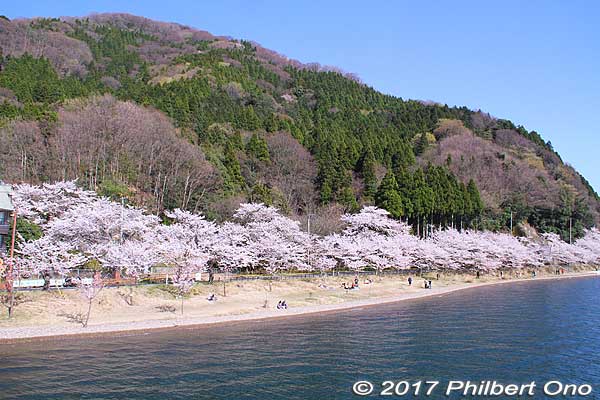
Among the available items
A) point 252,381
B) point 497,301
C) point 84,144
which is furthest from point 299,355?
point 84,144

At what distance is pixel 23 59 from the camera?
86.0 m

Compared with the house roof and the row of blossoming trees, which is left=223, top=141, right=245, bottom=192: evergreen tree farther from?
the house roof

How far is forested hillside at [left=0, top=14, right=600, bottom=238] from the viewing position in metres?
58.3

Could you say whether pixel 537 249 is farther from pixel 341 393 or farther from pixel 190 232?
pixel 341 393

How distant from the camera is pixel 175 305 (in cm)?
3666

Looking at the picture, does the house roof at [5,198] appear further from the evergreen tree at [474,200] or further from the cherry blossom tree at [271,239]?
the evergreen tree at [474,200]

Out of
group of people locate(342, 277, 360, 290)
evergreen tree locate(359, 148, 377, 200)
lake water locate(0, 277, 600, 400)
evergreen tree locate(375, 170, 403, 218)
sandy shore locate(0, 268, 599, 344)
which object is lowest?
lake water locate(0, 277, 600, 400)

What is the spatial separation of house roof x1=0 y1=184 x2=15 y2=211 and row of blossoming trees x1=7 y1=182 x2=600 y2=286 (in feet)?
3.16

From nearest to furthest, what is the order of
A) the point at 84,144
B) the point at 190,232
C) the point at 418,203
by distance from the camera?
1. the point at 190,232
2. the point at 84,144
3. the point at 418,203

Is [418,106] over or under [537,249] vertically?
over

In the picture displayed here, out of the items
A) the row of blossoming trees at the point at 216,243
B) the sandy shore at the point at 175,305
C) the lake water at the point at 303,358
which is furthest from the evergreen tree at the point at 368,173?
the lake water at the point at 303,358

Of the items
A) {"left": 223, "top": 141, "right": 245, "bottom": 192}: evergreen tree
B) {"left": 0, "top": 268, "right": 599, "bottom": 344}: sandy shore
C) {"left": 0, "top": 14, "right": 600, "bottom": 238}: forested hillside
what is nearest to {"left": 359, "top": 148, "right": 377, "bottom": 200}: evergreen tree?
{"left": 0, "top": 14, "right": 600, "bottom": 238}: forested hillside

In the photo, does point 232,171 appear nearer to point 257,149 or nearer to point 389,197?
point 257,149

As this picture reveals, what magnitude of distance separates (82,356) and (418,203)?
58.2 metres
